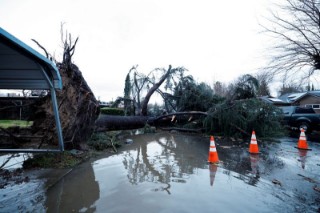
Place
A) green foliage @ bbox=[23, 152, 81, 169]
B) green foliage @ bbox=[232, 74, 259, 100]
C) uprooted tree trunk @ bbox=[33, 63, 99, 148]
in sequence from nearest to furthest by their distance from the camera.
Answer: green foliage @ bbox=[23, 152, 81, 169], uprooted tree trunk @ bbox=[33, 63, 99, 148], green foliage @ bbox=[232, 74, 259, 100]

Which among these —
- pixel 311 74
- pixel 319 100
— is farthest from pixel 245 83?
pixel 319 100

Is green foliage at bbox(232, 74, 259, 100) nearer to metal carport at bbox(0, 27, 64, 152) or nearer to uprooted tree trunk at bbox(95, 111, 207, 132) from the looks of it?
uprooted tree trunk at bbox(95, 111, 207, 132)

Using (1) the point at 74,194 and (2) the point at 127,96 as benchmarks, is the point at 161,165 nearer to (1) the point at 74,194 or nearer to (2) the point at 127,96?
(1) the point at 74,194

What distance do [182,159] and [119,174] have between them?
1.87 m

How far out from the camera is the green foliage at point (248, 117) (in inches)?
330

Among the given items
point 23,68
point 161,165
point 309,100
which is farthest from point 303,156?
point 309,100

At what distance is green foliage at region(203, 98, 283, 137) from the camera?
8.38 metres

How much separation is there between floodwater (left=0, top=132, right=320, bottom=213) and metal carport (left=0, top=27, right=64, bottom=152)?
104 centimetres

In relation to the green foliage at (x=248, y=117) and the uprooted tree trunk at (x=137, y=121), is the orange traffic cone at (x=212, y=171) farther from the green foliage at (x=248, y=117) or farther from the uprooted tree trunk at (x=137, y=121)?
the uprooted tree trunk at (x=137, y=121)

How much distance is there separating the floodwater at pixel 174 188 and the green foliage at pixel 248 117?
3.38 meters

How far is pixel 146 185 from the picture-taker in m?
3.41

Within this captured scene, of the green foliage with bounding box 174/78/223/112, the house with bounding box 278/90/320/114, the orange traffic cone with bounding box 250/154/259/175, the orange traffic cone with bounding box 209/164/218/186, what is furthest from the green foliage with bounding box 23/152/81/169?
the house with bounding box 278/90/320/114

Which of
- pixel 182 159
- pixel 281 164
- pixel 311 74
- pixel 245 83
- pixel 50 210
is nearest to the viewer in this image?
pixel 50 210

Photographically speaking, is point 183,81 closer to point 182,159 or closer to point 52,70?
point 182,159
